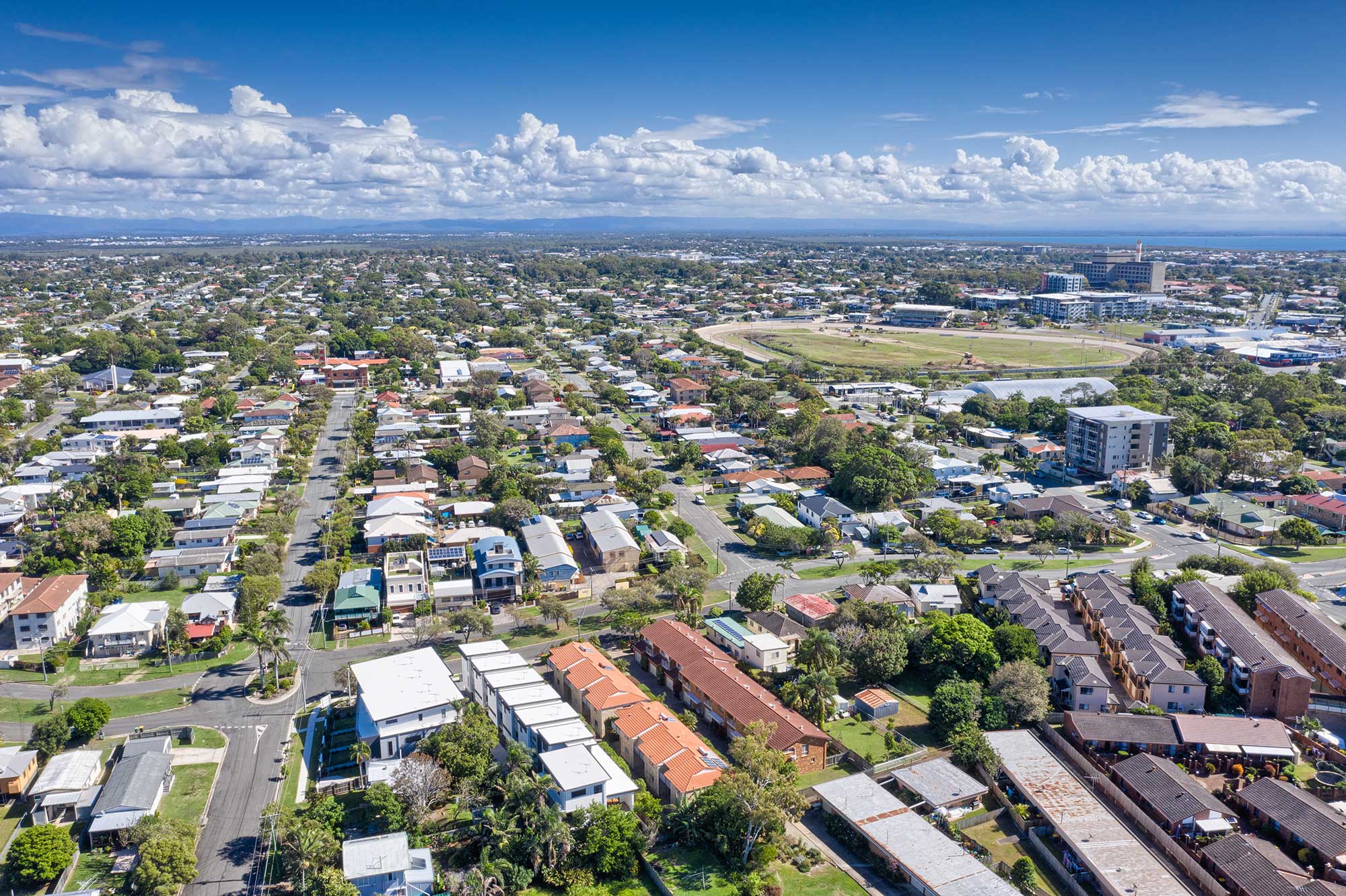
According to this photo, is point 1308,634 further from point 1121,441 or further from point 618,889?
point 618,889

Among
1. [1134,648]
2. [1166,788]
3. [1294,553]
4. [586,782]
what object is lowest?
[1166,788]

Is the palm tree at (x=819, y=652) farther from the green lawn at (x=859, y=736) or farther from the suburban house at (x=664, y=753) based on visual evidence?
the suburban house at (x=664, y=753)

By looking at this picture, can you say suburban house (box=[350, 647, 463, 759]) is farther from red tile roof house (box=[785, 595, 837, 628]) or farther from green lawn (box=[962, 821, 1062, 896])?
green lawn (box=[962, 821, 1062, 896])

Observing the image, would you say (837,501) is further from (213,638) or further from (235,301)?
(235,301)

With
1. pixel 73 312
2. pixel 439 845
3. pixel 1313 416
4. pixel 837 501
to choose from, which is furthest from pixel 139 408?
pixel 1313 416

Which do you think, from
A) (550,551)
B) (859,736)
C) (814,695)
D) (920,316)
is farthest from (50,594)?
(920,316)

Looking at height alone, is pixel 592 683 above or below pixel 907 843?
above
